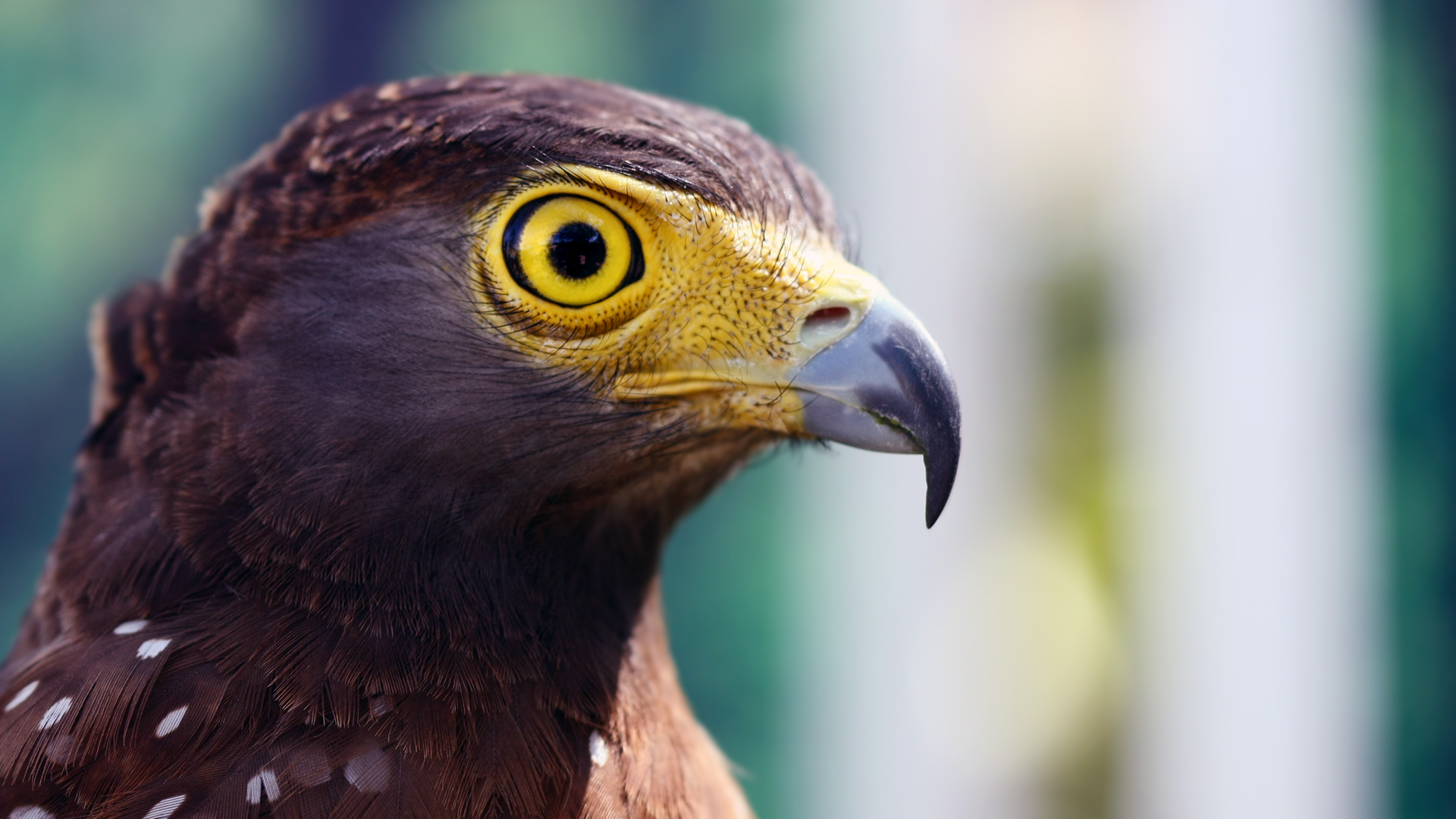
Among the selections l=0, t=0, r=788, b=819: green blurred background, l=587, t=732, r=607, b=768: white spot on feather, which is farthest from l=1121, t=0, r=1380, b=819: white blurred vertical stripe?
l=587, t=732, r=607, b=768: white spot on feather

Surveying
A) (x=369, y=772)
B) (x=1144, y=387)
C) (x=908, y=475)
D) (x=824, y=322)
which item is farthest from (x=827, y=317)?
(x=1144, y=387)

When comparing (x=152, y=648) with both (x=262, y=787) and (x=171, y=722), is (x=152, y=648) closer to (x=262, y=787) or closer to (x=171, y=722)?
(x=171, y=722)

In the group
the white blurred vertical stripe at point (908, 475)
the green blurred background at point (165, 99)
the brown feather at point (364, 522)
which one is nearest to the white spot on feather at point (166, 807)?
the brown feather at point (364, 522)

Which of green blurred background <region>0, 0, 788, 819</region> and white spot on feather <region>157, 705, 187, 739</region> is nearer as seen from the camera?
white spot on feather <region>157, 705, 187, 739</region>

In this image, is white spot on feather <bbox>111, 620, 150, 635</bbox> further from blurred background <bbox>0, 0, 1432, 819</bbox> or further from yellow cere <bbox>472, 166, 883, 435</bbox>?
blurred background <bbox>0, 0, 1432, 819</bbox>

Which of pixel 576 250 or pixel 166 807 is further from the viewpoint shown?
pixel 576 250
